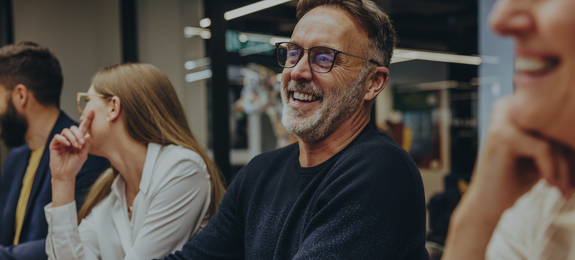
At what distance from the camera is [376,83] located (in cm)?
136

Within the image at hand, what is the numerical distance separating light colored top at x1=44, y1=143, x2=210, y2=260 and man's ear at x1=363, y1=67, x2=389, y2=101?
729 millimetres

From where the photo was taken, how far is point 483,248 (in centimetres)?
51

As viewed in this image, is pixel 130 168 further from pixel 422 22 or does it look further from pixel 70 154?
pixel 422 22

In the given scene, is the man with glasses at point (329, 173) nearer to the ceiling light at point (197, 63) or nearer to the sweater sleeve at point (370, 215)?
the sweater sleeve at point (370, 215)

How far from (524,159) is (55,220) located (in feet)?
5.60

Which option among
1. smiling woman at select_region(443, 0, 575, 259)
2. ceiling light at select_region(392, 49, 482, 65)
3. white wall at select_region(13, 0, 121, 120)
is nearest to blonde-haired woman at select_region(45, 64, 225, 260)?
smiling woman at select_region(443, 0, 575, 259)

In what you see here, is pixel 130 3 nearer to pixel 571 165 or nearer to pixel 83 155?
pixel 83 155

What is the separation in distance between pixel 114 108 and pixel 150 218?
0.48 m

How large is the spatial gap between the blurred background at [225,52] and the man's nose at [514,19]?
2.03m

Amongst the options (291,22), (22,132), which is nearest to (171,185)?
(22,132)

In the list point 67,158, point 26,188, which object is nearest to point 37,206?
point 26,188

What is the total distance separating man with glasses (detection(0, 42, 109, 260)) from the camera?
2084 millimetres

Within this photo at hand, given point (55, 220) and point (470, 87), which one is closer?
point (55, 220)

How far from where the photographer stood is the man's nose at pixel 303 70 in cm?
130
